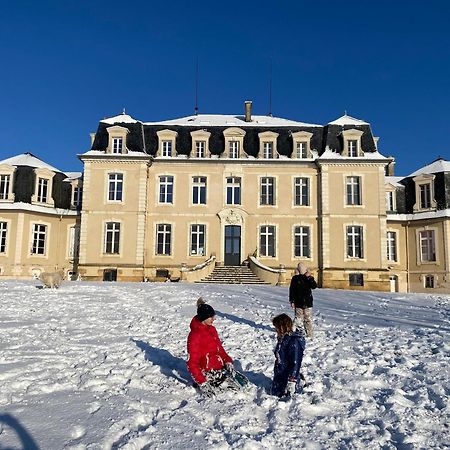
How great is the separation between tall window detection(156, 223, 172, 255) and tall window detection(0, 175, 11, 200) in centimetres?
1034

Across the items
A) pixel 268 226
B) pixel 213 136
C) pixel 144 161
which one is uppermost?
pixel 213 136

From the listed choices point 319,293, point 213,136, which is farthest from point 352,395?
point 213,136

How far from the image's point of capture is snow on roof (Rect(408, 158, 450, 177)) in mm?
29109

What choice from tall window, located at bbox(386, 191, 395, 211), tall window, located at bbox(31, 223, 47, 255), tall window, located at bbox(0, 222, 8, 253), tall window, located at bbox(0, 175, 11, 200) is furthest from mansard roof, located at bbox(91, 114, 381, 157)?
tall window, located at bbox(0, 222, 8, 253)

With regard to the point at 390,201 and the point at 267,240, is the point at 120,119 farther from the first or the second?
the point at 390,201

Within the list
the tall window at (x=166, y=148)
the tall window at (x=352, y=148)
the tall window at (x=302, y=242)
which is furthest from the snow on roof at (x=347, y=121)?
the tall window at (x=166, y=148)

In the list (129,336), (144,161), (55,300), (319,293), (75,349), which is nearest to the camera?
(75,349)

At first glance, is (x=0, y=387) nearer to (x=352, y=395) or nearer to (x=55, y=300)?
(x=352, y=395)

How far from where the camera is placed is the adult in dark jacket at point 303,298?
894 centimetres

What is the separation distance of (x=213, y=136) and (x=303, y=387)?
24.2 metres

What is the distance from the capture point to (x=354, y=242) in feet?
88.0

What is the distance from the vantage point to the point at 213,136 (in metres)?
28.6

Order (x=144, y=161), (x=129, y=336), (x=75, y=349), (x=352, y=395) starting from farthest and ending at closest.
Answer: (x=144, y=161)
(x=129, y=336)
(x=75, y=349)
(x=352, y=395)

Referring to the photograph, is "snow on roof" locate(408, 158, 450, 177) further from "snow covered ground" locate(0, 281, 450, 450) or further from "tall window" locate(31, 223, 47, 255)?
"tall window" locate(31, 223, 47, 255)
